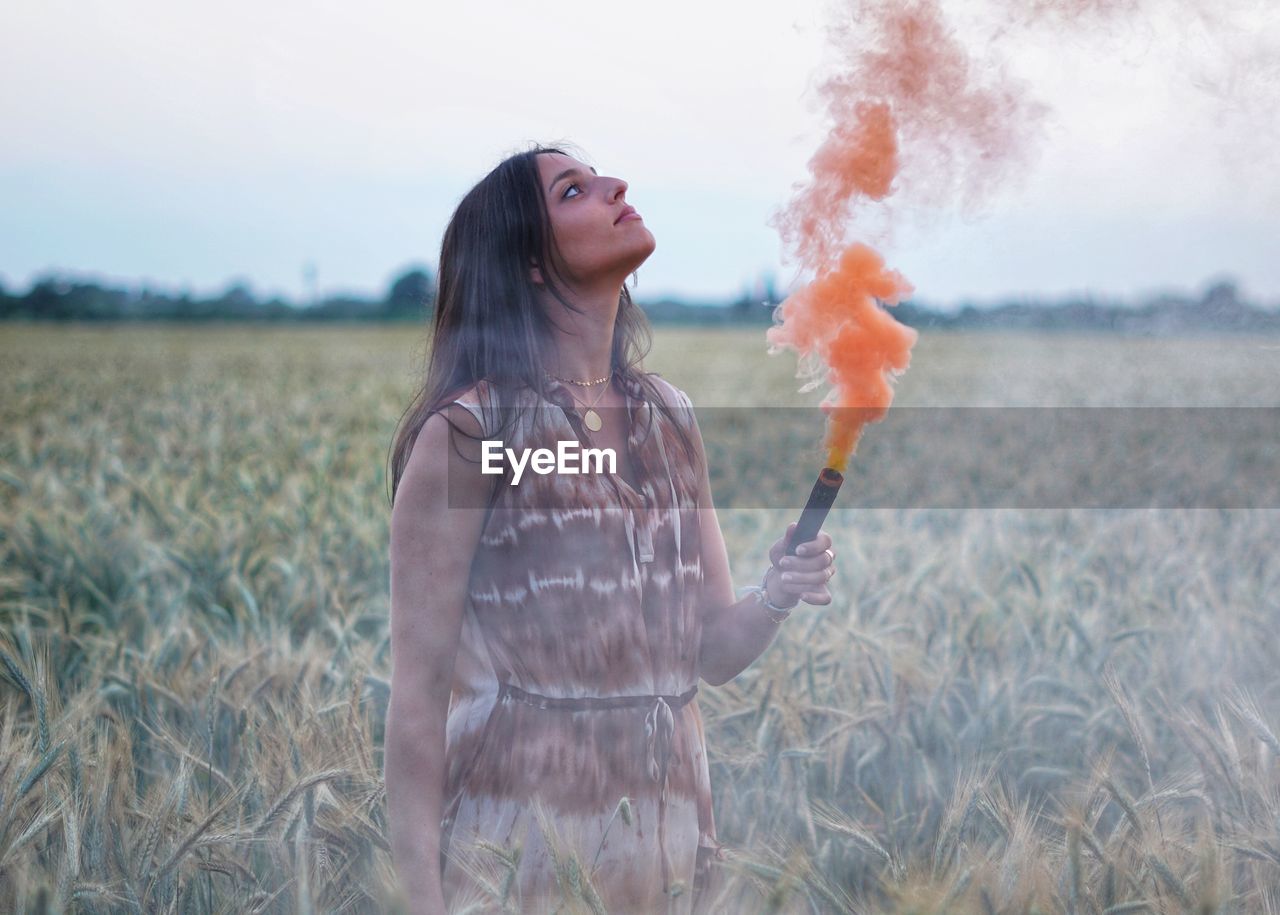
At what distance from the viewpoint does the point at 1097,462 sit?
8.45 meters

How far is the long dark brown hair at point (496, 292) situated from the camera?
1.75 meters

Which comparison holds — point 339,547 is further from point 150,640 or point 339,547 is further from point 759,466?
point 759,466

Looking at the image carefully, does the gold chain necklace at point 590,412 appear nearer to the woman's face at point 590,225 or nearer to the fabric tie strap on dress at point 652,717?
the woman's face at point 590,225

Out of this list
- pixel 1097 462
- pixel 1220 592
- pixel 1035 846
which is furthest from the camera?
pixel 1097 462

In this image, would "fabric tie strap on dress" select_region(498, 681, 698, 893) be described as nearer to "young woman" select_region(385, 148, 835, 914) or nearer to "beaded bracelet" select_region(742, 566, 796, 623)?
"young woman" select_region(385, 148, 835, 914)

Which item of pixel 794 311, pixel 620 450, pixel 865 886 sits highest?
pixel 794 311

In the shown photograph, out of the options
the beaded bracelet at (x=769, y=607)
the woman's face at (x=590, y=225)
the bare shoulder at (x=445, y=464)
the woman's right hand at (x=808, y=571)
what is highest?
the woman's face at (x=590, y=225)

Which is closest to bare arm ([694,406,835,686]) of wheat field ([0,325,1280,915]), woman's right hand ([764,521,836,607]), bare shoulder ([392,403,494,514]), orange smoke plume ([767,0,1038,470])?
woman's right hand ([764,521,836,607])

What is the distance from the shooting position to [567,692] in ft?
5.69

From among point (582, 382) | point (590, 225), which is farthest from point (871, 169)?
point (582, 382)

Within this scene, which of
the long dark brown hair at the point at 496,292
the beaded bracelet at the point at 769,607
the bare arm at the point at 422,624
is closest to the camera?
the bare arm at the point at 422,624

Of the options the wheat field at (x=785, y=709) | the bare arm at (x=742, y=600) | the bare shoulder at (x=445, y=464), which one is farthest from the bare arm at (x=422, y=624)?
the bare arm at (x=742, y=600)

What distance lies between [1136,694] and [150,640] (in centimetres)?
318

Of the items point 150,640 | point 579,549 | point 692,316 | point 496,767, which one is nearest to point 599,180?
point 579,549
